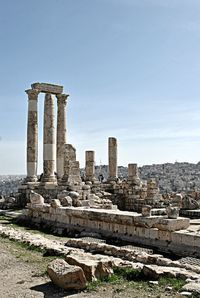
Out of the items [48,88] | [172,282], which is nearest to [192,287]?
[172,282]

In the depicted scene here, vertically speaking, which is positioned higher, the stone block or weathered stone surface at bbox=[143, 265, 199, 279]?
the stone block

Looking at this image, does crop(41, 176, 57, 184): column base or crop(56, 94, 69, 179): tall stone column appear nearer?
crop(41, 176, 57, 184): column base

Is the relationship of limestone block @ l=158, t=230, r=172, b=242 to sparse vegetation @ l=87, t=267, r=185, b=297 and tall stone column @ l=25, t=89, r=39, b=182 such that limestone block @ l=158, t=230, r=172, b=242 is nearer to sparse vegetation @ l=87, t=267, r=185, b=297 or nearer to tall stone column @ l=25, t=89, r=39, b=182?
sparse vegetation @ l=87, t=267, r=185, b=297

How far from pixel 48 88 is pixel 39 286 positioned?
66.6 ft

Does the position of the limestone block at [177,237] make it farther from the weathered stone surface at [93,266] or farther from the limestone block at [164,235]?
the weathered stone surface at [93,266]

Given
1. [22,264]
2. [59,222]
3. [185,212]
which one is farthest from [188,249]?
[185,212]

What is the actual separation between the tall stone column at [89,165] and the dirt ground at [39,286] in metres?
18.1

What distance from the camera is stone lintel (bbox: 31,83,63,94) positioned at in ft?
88.9

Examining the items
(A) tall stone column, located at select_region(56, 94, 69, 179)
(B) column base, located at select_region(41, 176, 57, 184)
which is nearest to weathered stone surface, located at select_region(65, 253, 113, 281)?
(B) column base, located at select_region(41, 176, 57, 184)

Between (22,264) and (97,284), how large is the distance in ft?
10.00

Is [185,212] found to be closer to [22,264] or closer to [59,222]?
[59,222]

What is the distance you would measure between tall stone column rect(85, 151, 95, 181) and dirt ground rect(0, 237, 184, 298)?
59.5 feet

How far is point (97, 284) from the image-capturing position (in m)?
8.83

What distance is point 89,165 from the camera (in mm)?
29891
